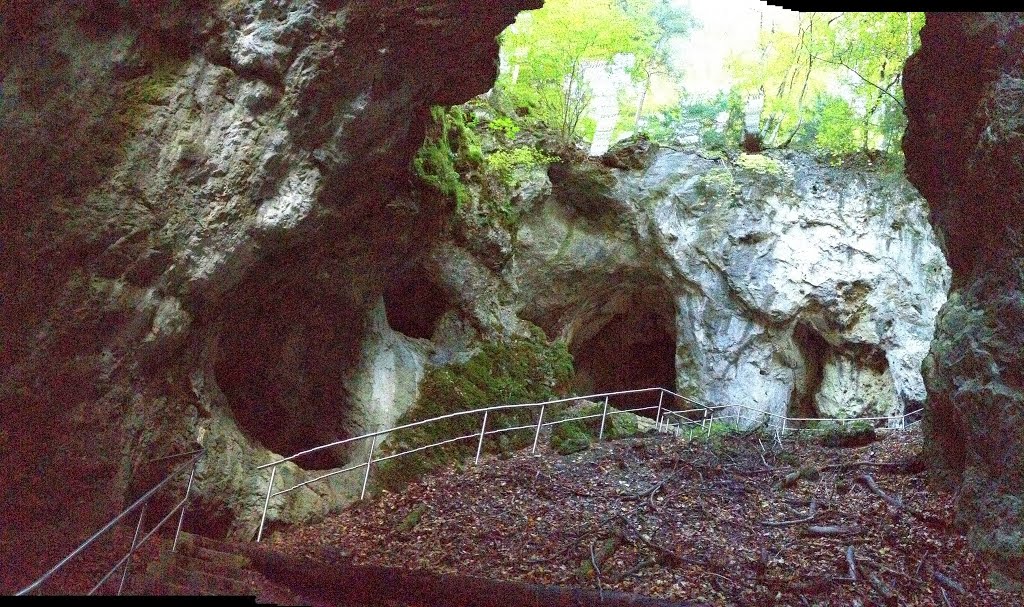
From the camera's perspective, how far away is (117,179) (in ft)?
20.0

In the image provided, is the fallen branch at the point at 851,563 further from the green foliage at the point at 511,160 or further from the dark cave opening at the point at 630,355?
the dark cave opening at the point at 630,355

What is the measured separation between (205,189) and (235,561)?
3487 mm

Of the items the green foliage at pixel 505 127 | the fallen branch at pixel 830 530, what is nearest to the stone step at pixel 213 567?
the fallen branch at pixel 830 530

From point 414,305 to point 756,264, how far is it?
8.46 meters

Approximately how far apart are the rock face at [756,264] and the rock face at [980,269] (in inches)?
315

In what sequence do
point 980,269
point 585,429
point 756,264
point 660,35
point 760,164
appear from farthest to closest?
point 660,35
point 756,264
point 760,164
point 585,429
point 980,269

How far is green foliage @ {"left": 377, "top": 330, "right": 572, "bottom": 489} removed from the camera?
9547 millimetres

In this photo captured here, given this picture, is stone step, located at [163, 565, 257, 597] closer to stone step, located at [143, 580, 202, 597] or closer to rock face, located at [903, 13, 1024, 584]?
stone step, located at [143, 580, 202, 597]

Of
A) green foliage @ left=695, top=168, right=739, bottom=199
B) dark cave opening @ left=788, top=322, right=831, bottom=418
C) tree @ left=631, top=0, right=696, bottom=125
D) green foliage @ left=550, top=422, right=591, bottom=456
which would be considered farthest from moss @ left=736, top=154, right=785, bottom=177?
green foliage @ left=550, top=422, right=591, bottom=456

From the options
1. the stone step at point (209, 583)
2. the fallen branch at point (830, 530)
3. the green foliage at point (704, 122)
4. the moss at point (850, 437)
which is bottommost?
the moss at point (850, 437)

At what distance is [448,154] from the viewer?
1105 cm

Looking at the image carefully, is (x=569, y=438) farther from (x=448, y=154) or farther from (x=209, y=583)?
(x=209, y=583)

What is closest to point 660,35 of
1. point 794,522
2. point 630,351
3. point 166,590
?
point 630,351

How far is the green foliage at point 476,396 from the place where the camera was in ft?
31.3
